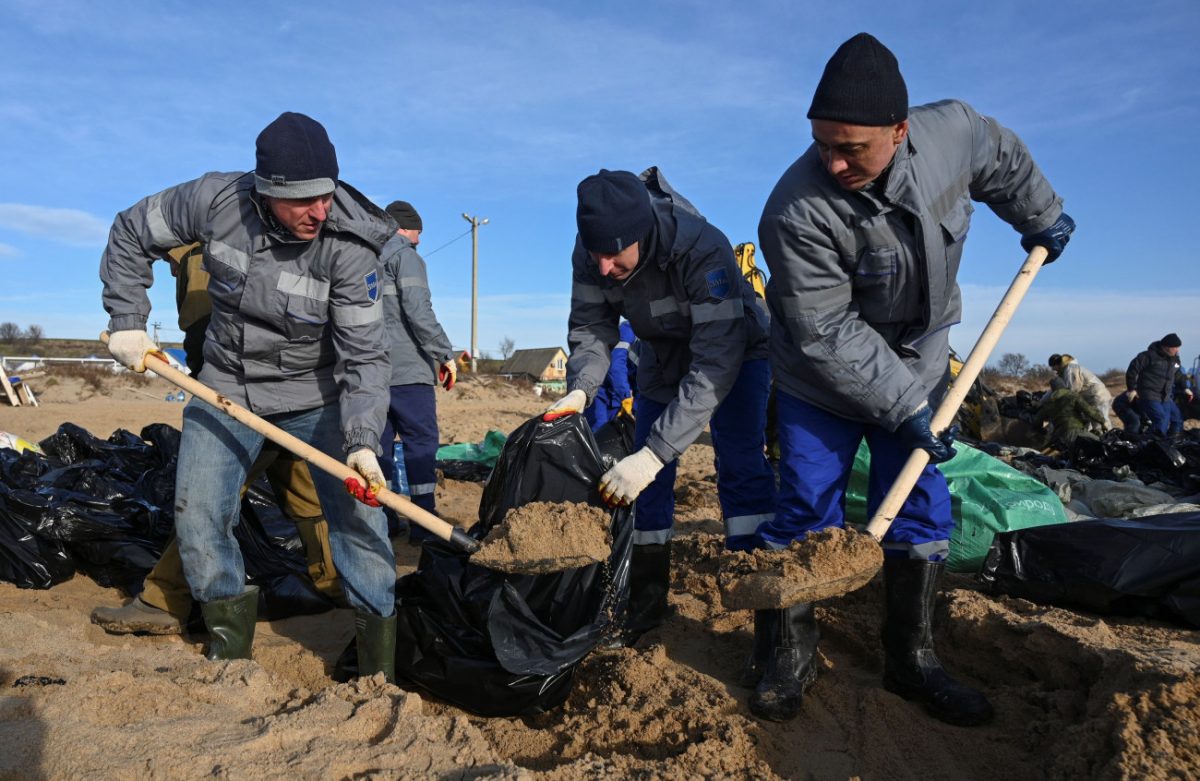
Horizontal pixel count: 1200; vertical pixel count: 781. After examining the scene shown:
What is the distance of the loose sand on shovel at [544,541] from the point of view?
2.55 m

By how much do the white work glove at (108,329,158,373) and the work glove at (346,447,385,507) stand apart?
0.82 m

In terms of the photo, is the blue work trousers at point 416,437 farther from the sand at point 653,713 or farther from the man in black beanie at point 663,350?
the man in black beanie at point 663,350

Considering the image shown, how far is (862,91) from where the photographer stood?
84.4 inches

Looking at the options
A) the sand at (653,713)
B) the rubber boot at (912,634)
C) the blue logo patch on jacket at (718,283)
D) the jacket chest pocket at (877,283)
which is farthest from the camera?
the blue logo patch on jacket at (718,283)

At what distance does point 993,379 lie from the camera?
2472cm

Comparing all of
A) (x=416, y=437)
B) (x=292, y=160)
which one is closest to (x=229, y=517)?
(x=292, y=160)

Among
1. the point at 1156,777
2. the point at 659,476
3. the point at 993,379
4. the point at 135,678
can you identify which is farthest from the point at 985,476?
the point at 993,379

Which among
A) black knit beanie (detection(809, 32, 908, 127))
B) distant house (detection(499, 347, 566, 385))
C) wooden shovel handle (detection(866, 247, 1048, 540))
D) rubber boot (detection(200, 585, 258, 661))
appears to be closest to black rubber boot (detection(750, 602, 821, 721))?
wooden shovel handle (detection(866, 247, 1048, 540))

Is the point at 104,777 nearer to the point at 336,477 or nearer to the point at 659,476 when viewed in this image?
the point at 336,477

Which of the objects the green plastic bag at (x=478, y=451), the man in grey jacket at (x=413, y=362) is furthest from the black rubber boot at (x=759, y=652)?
the green plastic bag at (x=478, y=451)

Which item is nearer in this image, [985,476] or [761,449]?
[761,449]

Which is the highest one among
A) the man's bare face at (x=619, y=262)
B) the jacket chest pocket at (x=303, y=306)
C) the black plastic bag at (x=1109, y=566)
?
the man's bare face at (x=619, y=262)

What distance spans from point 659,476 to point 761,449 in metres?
0.42

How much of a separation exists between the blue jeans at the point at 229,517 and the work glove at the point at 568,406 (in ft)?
2.21
